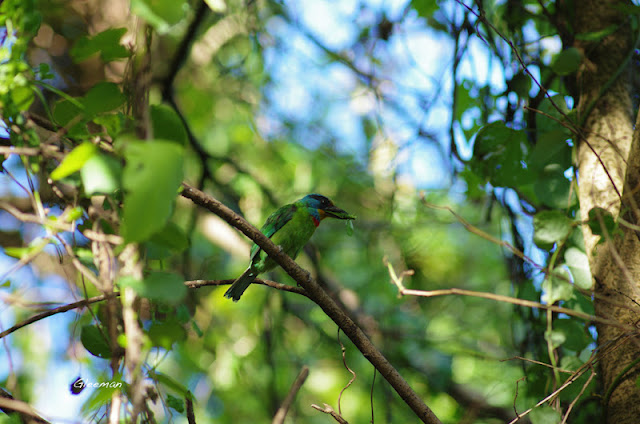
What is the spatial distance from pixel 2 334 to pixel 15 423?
30 cm

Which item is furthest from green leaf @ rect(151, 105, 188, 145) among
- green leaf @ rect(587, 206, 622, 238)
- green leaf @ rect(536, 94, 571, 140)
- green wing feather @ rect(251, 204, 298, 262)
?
green wing feather @ rect(251, 204, 298, 262)

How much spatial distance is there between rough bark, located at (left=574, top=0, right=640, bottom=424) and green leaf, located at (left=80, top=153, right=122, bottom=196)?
1497mm

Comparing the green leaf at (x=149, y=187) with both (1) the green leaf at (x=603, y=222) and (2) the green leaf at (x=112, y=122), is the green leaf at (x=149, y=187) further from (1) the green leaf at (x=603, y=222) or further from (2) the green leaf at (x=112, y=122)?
(1) the green leaf at (x=603, y=222)

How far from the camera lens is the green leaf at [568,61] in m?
2.31

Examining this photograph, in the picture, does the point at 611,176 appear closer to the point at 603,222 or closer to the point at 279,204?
the point at 603,222

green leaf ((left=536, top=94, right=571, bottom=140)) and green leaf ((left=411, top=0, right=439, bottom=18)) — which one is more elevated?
green leaf ((left=411, top=0, right=439, bottom=18))

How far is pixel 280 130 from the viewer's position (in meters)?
7.09

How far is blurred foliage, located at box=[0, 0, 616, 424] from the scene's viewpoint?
1.42 metres

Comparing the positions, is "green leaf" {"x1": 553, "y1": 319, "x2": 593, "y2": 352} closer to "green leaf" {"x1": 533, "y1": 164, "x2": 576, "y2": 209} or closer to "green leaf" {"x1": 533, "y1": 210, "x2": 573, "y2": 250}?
"green leaf" {"x1": 533, "y1": 210, "x2": 573, "y2": 250}

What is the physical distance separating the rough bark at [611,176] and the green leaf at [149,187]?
1.42 metres

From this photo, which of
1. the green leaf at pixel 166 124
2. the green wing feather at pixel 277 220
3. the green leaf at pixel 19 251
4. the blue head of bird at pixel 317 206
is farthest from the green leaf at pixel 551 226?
the green wing feather at pixel 277 220

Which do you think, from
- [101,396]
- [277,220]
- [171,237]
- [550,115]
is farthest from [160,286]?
[277,220]

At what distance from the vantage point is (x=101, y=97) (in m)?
1.47

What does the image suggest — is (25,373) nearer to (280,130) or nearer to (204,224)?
(204,224)
